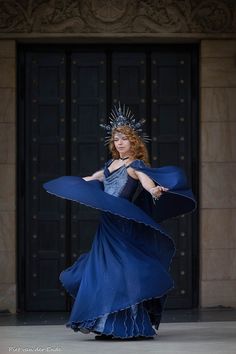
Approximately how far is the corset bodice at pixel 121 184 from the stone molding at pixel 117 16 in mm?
4514

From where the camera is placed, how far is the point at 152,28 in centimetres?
1557

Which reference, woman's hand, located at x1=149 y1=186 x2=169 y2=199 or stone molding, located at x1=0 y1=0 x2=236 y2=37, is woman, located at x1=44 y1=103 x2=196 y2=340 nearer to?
woman's hand, located at x1=149 y1=186 x2=169 y2=199

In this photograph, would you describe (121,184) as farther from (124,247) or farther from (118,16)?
(118,16)

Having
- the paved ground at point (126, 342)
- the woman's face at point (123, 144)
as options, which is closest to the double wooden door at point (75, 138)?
the paved ground at point (126, 342)

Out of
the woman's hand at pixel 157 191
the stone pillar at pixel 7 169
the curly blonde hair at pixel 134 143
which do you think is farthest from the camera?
the stone pillar at pixel 7 169

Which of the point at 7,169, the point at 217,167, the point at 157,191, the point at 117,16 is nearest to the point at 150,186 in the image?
the point at 157,191

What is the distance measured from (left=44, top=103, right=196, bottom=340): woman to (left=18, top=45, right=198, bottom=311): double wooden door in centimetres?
417

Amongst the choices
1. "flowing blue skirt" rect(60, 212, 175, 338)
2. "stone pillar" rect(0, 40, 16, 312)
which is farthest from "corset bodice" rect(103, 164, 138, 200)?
"stone pillar" rect(0, 40, 16, 312)

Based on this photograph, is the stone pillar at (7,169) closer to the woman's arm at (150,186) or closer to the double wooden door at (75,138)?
the double wooden door at (75,138)

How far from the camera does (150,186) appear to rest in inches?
435

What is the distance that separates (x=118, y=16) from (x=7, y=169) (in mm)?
2394

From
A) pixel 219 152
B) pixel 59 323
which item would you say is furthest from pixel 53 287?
pixel 219 152

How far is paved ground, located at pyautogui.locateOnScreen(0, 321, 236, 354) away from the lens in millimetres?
10453

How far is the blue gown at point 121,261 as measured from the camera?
36.2ft
